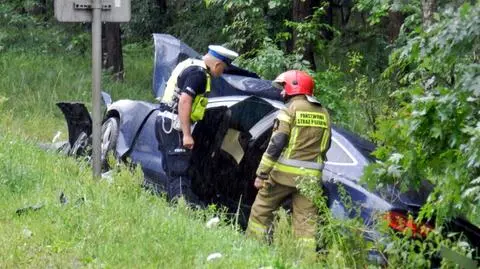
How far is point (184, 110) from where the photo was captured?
28.9 ft

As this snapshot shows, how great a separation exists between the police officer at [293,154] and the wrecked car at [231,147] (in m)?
0.19

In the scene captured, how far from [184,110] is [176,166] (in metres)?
0.54

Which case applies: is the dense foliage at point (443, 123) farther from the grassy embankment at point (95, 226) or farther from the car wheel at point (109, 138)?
the car wheel at point (109, 138)

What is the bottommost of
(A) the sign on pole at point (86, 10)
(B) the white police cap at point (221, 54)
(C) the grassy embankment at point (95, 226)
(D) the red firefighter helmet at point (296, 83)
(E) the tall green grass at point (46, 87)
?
(E) the tall green grass at point (46, 87)

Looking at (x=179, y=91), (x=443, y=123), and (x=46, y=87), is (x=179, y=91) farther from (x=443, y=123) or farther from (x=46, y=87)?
(x=46, y=87)

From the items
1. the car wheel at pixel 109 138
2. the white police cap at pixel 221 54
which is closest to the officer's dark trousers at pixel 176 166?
the white police cap at pixel 221 54

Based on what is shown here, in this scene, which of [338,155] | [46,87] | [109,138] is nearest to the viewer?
[338,155]

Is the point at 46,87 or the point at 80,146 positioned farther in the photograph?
the point at 46,87

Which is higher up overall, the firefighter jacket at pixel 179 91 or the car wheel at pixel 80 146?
the firefighter jacket at pixel 179 91

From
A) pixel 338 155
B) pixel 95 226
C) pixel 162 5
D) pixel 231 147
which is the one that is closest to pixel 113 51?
pixel 162 5

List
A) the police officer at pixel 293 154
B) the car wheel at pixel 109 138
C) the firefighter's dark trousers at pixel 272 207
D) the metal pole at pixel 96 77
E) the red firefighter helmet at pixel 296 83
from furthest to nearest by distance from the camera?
the car wheel at pixel 109 138 < the metal pole at pixel 96 77 < the red firefighter helmet at pixel 296 83 < the police officer at pixel 293 154 < the firefighter's dark trousers at pixel 272 207

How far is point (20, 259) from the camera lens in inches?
227

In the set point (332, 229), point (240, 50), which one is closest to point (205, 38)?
point (240, 50)

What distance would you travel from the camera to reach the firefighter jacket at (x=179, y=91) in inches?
351
